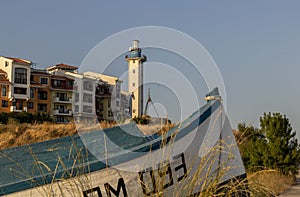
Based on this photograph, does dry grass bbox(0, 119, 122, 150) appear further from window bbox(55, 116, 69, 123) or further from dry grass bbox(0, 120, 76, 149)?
window bbox(55, 116, 69, 123)

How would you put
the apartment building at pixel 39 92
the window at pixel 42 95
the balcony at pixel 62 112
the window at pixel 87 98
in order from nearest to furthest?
the window at pixel 87 98 < the apartment building at pixel 39 92 < the window at pixel 42 95 < the balcony at pixel 62 112

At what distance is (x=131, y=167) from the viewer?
4188 mm

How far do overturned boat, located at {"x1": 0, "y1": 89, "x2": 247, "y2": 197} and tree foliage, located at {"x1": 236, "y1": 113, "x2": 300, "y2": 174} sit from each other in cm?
1022

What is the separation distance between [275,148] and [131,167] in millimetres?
11783

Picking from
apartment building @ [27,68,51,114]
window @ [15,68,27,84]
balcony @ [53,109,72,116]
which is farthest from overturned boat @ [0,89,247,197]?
balcony @ [53,109,72,116]

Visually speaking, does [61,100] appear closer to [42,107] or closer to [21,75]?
[42,107]

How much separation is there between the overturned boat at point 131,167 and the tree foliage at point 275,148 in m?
10.2

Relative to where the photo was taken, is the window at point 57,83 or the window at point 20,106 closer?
the window at point 20,106

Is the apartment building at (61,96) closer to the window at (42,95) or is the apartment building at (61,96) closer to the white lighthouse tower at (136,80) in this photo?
the window at (42,95)

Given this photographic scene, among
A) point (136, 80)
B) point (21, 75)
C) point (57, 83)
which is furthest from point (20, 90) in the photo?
point (136, 80)

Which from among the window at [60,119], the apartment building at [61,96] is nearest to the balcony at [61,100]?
the apartment building at [61,96]

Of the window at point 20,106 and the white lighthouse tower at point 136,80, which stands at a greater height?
the window at point 20,106

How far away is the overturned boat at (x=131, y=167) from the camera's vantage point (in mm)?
3703

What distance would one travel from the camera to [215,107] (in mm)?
5359
